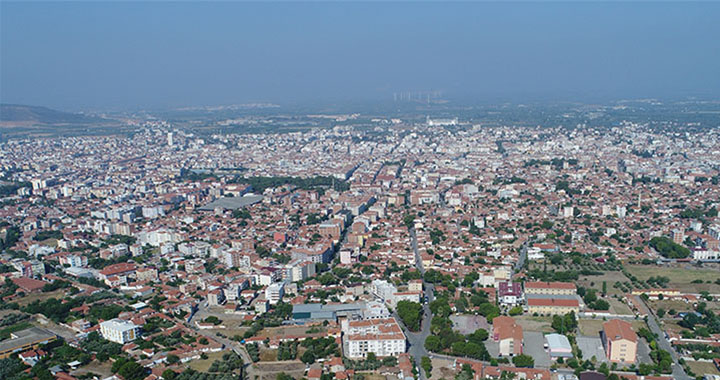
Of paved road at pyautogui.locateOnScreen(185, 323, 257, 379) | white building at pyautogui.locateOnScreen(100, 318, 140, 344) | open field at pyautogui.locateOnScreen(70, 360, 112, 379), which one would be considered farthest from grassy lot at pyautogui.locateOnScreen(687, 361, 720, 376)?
white building at pyautogui.locateOnScreen(100, 318, 140, 344)

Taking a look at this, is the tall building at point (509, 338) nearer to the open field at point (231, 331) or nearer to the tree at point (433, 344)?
the tree at point (433, 344)

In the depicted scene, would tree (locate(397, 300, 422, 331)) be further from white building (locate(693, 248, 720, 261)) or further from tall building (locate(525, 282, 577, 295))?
white building (locate(693, 248, 720, 261))

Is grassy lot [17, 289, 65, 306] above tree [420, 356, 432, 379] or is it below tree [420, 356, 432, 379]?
below

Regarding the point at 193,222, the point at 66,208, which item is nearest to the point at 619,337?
the point at 193,222

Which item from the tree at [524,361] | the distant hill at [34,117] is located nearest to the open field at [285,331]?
the tree at [524,361]

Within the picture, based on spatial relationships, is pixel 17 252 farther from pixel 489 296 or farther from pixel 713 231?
pixel 713 231

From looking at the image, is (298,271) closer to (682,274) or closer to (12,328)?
(12,328)

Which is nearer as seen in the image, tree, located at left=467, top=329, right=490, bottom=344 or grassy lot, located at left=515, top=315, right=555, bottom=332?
tree, located at left=467, top=329, right=490, bottom=344
